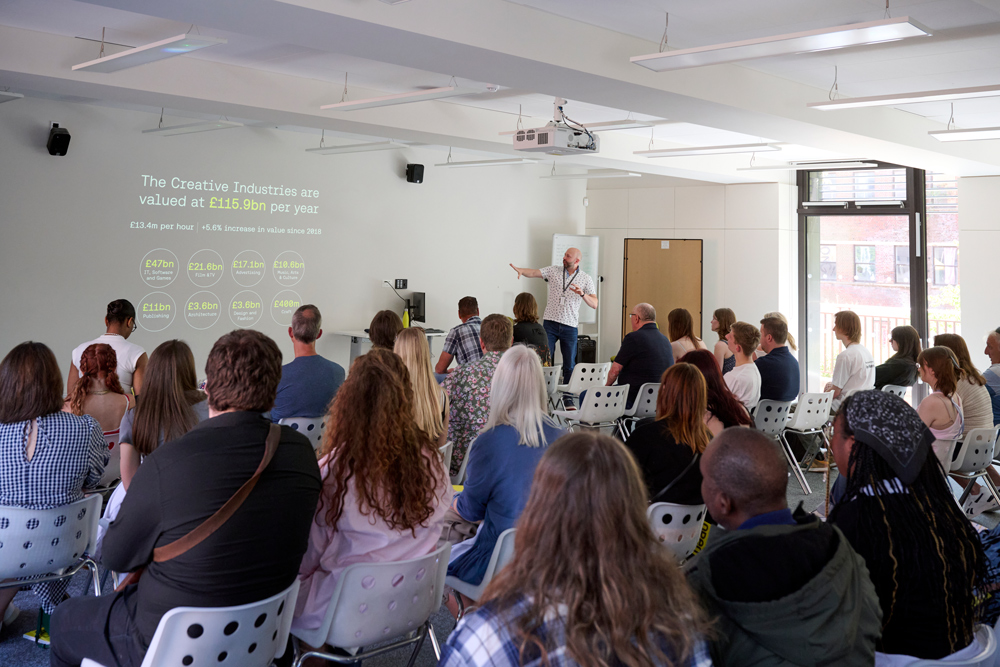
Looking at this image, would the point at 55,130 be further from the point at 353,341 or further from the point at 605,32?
the point at 605,32

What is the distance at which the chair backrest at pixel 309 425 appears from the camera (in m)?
3.96

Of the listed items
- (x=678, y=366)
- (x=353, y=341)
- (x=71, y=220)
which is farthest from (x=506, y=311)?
(x=678, y=366)

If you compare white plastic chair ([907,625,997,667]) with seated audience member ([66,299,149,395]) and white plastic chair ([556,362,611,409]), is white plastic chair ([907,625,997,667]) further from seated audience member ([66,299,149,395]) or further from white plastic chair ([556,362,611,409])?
white plastic chair ([556,362,611,409])

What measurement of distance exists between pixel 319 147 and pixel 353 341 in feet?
7.31

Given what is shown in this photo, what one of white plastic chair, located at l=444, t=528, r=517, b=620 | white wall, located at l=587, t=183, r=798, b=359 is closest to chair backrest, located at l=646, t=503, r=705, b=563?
white plastic chair, located at l=444, t=528, r=517, b=620

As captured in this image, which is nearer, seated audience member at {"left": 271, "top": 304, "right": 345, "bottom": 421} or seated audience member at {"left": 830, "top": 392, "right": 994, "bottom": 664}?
seated audience member at {"left": 830, "top": 392, "right": 994, "bottom": 664}

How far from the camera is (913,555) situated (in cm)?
187

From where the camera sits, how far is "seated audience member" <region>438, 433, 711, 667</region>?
1297mm

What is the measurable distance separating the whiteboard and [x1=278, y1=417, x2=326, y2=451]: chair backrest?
22.4 ft

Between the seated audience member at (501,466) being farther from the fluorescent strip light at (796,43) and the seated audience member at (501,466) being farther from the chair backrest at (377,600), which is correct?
the fluorescent strip light at (796,43)

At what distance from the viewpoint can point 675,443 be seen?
3043 mm

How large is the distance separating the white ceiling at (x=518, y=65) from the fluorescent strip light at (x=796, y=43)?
30cm

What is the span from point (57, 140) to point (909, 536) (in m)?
7.19

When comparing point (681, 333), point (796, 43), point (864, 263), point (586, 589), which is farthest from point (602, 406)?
point (864, 263)
